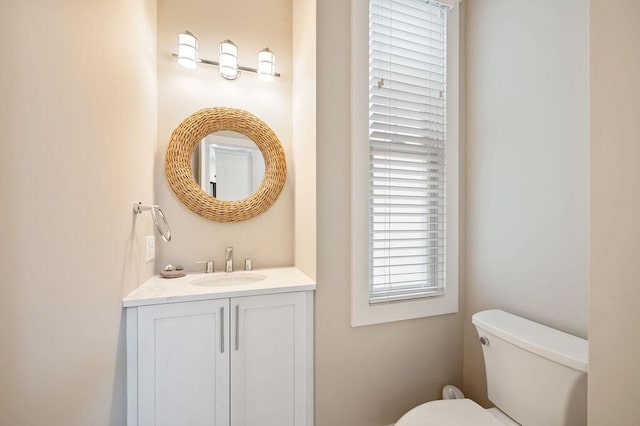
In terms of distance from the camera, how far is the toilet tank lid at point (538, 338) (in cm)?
95

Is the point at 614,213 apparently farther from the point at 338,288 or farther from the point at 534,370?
the point at 338,288

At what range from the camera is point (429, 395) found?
5.18ft

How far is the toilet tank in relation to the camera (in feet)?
3.11

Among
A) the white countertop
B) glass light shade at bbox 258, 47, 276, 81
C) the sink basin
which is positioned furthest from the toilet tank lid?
glass light shade at bbox 258, 47, 276, 81

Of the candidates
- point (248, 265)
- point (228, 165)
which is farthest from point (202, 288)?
point (228, 165)

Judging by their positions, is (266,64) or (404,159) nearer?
(404,159)

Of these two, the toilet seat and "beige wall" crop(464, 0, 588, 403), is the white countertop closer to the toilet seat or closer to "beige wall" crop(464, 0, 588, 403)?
the toilet seat

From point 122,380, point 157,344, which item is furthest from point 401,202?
point 122,380

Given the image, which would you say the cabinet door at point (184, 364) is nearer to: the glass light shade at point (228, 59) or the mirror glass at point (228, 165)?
the mirror glass at point (228, 165)

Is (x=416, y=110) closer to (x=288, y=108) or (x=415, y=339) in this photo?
(x=288, y=108)

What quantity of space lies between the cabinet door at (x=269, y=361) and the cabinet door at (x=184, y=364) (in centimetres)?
5

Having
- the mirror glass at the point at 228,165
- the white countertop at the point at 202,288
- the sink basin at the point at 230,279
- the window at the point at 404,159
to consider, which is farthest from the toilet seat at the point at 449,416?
the mirror glass at the point at 228,165

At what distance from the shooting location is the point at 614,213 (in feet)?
2.21

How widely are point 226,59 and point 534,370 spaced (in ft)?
6.81
